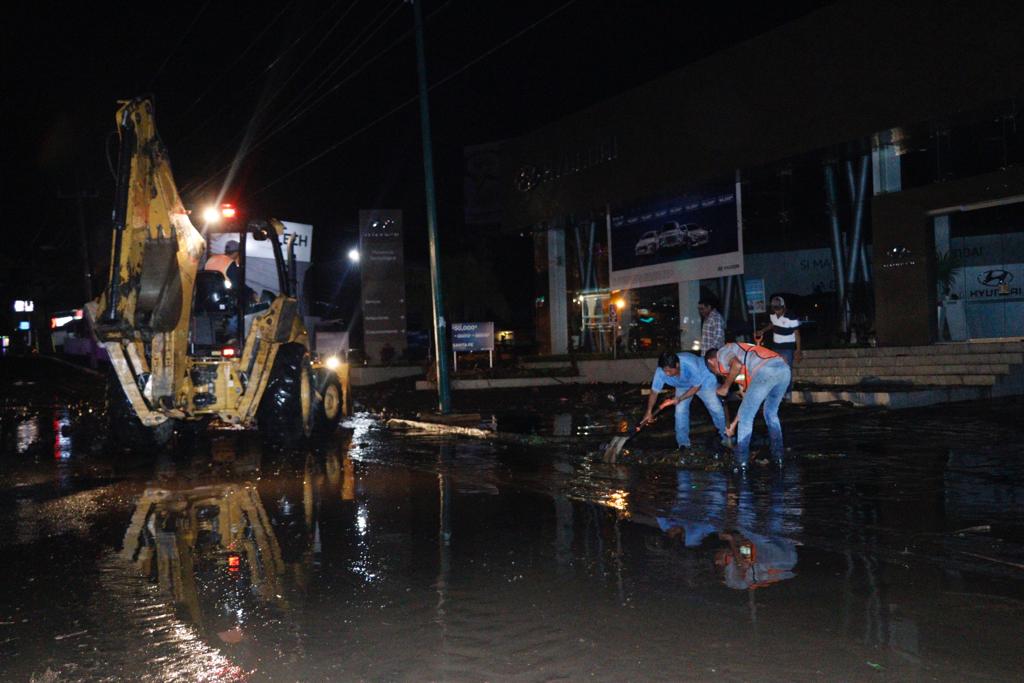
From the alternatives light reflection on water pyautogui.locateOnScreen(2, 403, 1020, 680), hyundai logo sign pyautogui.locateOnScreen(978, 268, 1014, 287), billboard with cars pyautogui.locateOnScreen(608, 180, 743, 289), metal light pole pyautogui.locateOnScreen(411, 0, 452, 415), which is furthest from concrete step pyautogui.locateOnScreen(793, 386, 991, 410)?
billboard with cars pyautogui.locateOnScreen(608, 180, 743, 289)

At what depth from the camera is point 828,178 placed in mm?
21469

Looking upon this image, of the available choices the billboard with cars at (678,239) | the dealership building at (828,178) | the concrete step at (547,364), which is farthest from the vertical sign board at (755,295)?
the concrete step at (547,364)

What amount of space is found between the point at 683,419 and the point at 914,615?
6.54 meters

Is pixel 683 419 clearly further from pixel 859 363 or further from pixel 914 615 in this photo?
pixel 859 363

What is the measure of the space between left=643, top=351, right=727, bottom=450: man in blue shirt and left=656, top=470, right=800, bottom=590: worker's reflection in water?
54.7 inches

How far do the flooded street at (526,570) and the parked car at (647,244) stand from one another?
1458cm

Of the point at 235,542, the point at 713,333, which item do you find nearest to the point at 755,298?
the point at 713,333

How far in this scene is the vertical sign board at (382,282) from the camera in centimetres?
3384

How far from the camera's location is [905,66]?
1778 cm

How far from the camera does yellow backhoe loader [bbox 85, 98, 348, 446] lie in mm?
12203

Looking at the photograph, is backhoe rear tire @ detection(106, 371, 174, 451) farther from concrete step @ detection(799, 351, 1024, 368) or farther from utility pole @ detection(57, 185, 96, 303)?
utility pole @ detection(57, 185, 96, 303)

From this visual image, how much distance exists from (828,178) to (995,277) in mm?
4113

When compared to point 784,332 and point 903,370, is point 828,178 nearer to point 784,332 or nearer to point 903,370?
point 903,370

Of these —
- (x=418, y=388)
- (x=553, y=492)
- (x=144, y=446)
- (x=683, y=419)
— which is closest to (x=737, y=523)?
(x=553, y=492)
